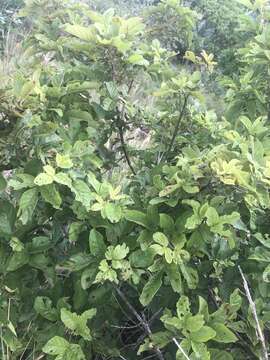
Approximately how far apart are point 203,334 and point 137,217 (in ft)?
1.42

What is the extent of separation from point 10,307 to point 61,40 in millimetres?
1101

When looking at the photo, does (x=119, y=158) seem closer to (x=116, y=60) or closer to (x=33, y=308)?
(x=116, y=60)

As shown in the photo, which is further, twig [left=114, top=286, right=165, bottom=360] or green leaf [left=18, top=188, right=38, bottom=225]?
twig [left=114, top=286, right=165, bottom=360]

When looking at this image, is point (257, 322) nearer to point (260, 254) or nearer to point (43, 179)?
point (260, 254)

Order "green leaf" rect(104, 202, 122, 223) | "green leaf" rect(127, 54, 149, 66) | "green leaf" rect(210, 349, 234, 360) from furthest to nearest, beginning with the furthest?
"green leaf" rect(127, 54, 149, 66) → "green leaf" rect(210, 349, 234, 360) → "green leaf" rect(104, 202, 122, 223)

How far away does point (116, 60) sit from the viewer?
2.09 metres

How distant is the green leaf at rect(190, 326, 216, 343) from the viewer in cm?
174

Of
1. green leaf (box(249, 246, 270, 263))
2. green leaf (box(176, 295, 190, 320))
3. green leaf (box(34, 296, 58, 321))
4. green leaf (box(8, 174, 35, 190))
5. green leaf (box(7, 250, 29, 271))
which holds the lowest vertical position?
green leaf (box(34, 296, 58, 321))

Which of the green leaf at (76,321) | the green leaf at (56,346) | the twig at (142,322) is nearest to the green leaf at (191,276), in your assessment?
the twig at (142,322)

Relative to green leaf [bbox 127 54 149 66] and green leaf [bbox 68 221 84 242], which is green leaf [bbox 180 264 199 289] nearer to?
green leaf [bbox 68 221 84 242]

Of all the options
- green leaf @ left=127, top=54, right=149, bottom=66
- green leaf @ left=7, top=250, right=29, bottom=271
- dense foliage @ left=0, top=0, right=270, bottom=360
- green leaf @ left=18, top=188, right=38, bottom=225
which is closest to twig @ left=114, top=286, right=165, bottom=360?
dense foliage @ left=0, top=0, right=270, bottom=360

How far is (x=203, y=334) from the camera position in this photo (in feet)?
5.76

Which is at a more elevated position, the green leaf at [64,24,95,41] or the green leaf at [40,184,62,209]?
the green leaf at [64,24,95,41]

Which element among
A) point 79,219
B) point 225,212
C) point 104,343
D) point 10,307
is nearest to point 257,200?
point 225,212
